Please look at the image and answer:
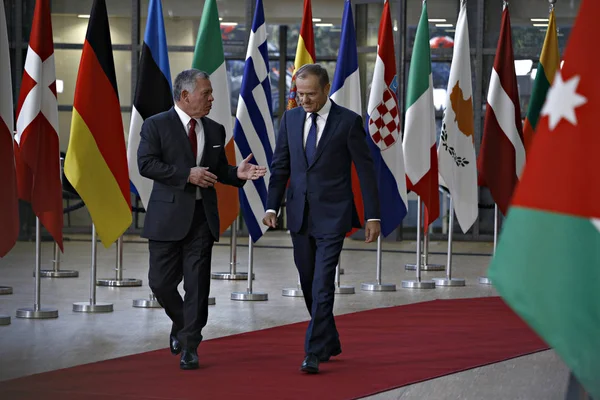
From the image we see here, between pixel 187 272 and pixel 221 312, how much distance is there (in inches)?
98.3

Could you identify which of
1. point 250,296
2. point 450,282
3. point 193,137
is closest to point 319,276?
point 193,137

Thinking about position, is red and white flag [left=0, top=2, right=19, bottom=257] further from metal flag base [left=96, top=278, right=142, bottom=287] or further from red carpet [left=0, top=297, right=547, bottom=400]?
metal flag base [left=96, top=278, right=142, bottom=287]

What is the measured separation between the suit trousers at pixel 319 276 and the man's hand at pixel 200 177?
0.55 m

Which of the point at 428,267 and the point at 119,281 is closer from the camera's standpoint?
the point at 119,281

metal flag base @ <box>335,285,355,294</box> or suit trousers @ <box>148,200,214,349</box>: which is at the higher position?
suit trousers @ <box>148,200,214,349</box>

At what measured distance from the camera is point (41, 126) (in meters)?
7.65

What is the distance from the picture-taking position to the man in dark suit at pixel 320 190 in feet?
18.5

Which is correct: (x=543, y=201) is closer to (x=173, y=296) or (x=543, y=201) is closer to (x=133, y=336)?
(x=173, y=296)

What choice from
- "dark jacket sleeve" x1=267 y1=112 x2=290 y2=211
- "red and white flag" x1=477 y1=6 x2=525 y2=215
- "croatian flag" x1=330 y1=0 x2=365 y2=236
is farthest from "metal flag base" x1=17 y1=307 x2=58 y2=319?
"red and white flag" x1=477 y1=6 x2=525 y2=215

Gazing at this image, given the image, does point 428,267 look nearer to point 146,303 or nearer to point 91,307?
point 146,303

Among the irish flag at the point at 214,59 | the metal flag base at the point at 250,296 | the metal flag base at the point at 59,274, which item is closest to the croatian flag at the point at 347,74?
the irish flag at the point at 214,59

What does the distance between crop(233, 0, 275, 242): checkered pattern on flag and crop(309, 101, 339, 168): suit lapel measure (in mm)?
3259

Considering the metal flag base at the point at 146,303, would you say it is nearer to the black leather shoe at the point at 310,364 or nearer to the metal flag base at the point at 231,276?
the metal flag base at the point at 231,276

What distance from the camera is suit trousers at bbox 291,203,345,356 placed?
18.4 ft
